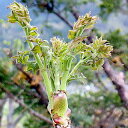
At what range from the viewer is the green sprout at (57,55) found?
0.55 meters

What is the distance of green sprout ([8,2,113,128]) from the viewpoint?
0.55 metres

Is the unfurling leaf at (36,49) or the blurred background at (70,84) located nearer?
the unfurling leaf at (36,49)

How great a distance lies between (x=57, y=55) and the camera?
594 millimetres

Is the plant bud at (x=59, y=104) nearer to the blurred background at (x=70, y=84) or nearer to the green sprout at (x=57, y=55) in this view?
the green sprout at (x=57, y=55)

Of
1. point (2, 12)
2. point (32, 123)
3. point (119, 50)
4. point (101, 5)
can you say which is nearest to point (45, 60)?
point (2, 12)

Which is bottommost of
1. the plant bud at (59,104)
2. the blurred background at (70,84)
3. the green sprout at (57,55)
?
the plant bud at (59,104)

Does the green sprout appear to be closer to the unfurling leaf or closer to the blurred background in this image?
the unfurling leaf

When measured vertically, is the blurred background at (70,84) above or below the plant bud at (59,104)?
above

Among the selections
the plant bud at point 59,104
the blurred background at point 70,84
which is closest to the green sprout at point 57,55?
the plant bud at point 59,104

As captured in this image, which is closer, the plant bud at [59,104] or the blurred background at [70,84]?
the plant bud at [59,104]

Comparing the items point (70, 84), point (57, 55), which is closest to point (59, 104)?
point (57, 55)

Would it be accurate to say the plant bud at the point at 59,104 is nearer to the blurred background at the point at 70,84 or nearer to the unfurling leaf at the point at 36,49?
the unfurling leaf at the point at 36,49

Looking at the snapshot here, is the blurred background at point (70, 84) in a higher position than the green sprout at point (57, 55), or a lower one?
higher

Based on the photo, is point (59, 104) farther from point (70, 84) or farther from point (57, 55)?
point (70, 84)
